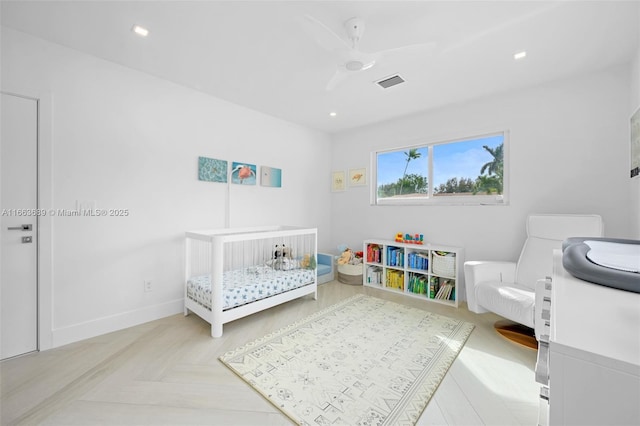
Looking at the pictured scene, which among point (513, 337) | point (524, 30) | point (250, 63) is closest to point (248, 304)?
point (250, 63)

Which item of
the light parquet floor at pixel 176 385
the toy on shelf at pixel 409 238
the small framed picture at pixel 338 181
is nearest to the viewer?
the light parquet floor at pixel 176 385

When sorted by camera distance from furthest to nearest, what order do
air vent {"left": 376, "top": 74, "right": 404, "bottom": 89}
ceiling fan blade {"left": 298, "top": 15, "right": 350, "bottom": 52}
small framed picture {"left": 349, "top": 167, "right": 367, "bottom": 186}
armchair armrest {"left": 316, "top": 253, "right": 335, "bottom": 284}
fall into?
1. small framed picture {"left": 349, "top": 167, "right": 367, "bottom": 186}
2. armchair armrest {"left": 316, "top": 253, "right": 335, "bottom": 284}
3. air vent {"left": 376, "top": 74, "right": 404, "bottom": 89}
4. ceiling fan blade {"left": 298, "top": 15, "right": 350, "bottom": 52}

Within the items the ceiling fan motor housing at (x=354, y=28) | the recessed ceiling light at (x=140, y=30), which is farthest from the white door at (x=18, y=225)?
the ceiling fan motor housing at (x=354, y=28)

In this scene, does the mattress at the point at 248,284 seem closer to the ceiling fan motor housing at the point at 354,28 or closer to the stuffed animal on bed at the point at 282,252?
the stuffed animal on bed at the point at 282,252

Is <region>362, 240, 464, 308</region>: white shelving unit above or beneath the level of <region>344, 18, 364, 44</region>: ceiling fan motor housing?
beneath

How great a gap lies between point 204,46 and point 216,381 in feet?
7.99

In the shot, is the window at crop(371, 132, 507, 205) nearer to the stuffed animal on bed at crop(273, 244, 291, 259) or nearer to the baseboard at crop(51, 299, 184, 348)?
the stuffed animal on bed at crop(273, 244, 291, 259)

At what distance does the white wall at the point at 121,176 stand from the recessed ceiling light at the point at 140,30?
633 mm

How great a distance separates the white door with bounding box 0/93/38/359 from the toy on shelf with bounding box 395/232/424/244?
3602 millimetres

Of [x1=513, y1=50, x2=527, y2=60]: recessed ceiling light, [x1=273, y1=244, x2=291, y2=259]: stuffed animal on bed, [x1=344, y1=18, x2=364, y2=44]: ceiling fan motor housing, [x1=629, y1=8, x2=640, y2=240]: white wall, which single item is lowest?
[x1=273, y1=244, x2=291, y2=259]: stuffed animal on bed

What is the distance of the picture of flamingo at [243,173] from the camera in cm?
316

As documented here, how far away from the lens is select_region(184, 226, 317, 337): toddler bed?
2260 millimetres

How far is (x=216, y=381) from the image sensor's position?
167 cm

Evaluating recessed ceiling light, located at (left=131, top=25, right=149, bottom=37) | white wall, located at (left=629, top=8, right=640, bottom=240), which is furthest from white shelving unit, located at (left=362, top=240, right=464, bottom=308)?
recessed ceiling light, located at (left=131, top=25, right=149, bottom=37)
